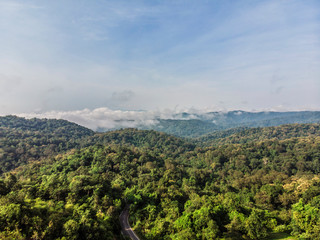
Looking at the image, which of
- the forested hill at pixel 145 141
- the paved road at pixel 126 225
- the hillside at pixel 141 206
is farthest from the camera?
the forested hill at pixel 145 141

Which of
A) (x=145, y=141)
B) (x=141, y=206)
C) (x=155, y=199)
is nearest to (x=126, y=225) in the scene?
(x=141, y=206)

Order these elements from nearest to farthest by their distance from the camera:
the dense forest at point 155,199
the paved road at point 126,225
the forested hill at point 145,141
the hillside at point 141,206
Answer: the hillside at point 141,206
the dense forest at point 155,199
the paved road at point 126,225
the forested hill at point 145,141

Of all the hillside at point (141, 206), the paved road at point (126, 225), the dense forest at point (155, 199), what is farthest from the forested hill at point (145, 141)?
the paved road at point (126, 225)

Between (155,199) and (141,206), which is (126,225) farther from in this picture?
(155,199)

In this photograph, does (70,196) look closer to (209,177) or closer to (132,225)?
(132,225)

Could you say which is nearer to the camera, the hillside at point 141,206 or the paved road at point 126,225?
the hillside at point 141,206

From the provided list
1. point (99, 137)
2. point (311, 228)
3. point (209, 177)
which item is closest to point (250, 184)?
point (209, 177)

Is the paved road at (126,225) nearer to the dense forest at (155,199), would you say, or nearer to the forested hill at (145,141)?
the dense forest at (155,199)

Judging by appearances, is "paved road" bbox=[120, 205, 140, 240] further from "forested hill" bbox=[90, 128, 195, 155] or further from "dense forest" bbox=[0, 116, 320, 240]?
"forested hill" bbox=[90, 128, 195, 155]

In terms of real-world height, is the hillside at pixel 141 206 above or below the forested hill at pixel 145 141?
above
